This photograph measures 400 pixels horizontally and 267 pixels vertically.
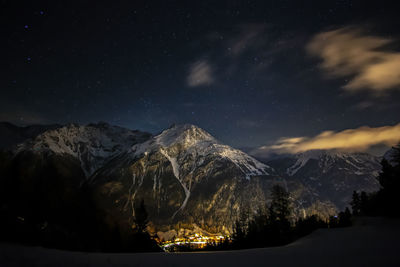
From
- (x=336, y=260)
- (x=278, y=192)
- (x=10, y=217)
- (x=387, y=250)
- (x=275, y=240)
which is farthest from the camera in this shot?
(x=278, y=192)

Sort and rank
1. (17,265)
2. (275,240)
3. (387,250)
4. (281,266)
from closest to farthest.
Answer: (17,265) → (281,266) → (387,250) → (275,240)

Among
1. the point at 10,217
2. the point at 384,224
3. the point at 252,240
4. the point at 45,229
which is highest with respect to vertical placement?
the point at 10,217

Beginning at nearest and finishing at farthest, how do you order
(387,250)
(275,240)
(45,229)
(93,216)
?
(387,250), (45,229), (275,240), (93,216)

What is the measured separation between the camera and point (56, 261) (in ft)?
33.8

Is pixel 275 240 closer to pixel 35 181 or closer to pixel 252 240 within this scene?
pixel 252 240

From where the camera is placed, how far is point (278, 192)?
1599 inches

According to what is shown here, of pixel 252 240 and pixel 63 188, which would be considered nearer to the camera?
pixel 63 188

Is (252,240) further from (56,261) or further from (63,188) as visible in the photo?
(56,261)

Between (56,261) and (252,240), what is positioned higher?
(56,261)

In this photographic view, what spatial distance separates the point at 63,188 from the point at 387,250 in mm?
37071

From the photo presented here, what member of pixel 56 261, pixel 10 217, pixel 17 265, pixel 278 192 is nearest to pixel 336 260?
pixel 56 261

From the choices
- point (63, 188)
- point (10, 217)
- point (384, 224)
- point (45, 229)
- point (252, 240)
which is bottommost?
point (252, 240)

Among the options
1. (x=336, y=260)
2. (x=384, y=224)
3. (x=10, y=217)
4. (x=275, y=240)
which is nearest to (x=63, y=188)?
(x=10, y=217)

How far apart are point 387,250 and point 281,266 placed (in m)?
6.99
